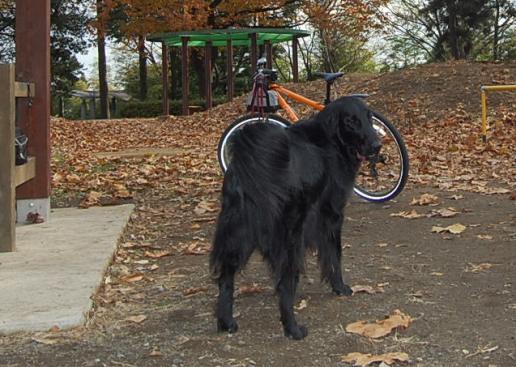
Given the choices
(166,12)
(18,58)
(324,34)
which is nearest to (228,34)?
(166,12)

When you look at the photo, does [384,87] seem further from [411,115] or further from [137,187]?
[137,187]

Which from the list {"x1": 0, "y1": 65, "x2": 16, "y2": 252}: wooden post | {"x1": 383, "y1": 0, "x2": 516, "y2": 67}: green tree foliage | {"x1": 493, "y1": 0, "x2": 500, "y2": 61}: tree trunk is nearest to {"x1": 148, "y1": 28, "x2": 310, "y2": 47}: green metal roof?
{"x1": 383, "y1": 0, "x2": 516, "y2": 67}: green tree foliage

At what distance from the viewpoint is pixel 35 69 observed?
5.48 meters

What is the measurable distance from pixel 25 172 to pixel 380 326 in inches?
120

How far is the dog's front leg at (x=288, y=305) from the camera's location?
10.1ft

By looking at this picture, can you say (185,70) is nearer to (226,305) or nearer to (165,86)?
(165,86)

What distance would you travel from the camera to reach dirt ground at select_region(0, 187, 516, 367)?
9.55ft

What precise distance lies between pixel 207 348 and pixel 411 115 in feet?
34.3

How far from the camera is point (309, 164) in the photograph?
3.28 meters

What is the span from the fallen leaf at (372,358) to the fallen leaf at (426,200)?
3.17 metres

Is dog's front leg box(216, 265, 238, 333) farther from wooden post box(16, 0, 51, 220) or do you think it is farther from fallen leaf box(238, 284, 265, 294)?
wooden post box(16, 0, 51, 220)

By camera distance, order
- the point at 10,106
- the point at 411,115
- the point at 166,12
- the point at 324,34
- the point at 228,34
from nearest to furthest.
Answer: the point at 10,106 → the point at 411,115 → the point at 228,34 → the point at 166,12 → the point at 324,34

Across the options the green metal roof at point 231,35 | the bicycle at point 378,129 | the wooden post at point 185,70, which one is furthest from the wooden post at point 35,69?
the wooden post at point 185,70

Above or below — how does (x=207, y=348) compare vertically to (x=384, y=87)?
below
